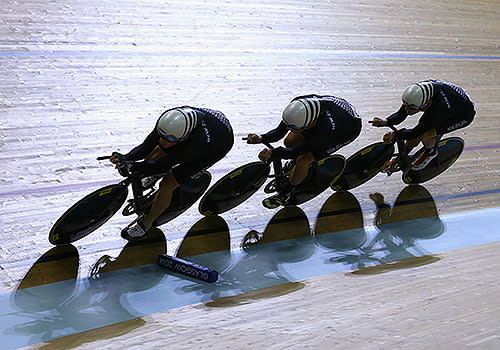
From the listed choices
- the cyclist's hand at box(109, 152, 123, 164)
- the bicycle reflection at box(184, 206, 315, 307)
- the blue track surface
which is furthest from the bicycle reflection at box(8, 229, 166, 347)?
the cyclist's hand at box(109, 152, 123, 164)

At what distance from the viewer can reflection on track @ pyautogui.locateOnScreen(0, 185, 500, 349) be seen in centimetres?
358

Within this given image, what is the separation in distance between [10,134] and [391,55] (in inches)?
171

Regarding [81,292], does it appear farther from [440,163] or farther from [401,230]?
[440,163]

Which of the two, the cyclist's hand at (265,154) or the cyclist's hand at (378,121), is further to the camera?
the cyclist's hand at (378,121)

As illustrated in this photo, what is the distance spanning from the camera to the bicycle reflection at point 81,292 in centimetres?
341

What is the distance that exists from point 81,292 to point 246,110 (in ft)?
9.13

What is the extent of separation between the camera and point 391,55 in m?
7.66

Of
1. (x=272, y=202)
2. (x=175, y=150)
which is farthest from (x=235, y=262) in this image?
(x=175, y=150)

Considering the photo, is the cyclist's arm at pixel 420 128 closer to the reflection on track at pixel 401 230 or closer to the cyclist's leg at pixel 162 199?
the reflection on track at pixel 401 230

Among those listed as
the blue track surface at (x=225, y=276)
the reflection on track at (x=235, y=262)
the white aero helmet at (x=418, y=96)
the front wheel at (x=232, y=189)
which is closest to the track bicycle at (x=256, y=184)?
the front wheel at (x=232, y=189)

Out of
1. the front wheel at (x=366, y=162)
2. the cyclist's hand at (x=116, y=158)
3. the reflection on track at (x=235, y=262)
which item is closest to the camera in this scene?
the reflection on track at (x=235, y=262)

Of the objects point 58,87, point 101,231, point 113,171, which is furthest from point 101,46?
point 101,231

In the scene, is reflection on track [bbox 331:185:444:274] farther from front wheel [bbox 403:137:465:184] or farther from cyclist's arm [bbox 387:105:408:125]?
cyclist's arm [bbox 387:105:408:125]

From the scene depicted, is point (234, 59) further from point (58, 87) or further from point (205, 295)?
point (205, 295)
